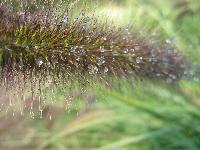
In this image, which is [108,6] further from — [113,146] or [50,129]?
[50,129]

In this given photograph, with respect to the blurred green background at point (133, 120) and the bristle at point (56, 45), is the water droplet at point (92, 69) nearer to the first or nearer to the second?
the bristle at point (56, 45)

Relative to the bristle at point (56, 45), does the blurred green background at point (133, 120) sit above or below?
below

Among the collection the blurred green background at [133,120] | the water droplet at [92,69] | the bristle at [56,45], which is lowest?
the blurred green background at [133,120]

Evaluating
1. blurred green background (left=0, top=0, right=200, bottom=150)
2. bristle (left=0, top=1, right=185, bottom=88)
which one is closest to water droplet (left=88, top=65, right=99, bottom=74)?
bristle (left=0, top=1, right=185, bottom=88)

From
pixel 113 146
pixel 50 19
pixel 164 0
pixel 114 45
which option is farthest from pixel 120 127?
pixel 50 19

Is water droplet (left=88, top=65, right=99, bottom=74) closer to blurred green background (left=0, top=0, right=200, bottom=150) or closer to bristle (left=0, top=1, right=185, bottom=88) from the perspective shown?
bristle (left=0, top=1, right=185, bottom=88)

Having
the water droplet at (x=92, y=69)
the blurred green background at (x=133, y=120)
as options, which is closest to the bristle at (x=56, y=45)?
the water droplet at (x=92, y=69)
